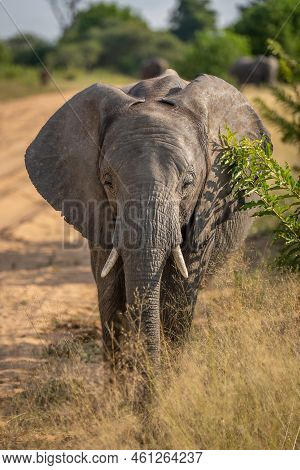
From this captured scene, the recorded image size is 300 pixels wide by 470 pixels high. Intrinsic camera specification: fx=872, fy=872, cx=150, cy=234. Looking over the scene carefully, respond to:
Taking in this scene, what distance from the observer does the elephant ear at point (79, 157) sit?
6016 millimetres

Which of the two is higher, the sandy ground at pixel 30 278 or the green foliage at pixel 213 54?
the sandy ground at pixel 30 278

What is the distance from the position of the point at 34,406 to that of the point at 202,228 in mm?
1662

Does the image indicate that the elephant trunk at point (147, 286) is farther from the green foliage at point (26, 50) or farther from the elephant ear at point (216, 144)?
the green foliage at point (26, 50)

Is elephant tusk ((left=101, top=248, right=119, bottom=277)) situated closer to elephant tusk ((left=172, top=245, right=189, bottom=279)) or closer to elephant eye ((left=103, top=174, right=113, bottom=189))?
elephant tusk ((left=172, top=245, right=189, bottom=279))

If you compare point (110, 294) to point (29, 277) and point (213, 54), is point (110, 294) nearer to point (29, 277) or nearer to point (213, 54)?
point (29, 277)

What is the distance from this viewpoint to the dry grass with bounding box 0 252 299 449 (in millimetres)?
4805

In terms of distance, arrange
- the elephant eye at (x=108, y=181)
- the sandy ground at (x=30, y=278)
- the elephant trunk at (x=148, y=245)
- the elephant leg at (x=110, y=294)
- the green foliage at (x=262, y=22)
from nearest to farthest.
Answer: the elephant trunk at (x=148, y=245), the elephant eye at (x=108, y=181), the elephant leg at (x=110, y=294), the sandy ground at (x=30, y=278), the green foliage at (x=262, y=22)

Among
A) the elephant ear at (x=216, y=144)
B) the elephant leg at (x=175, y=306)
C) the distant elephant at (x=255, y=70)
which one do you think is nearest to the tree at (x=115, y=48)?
the distant elephant at (x=255, y=70)

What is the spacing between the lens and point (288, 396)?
5000 millimetres

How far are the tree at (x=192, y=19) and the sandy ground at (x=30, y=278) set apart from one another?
154 feet

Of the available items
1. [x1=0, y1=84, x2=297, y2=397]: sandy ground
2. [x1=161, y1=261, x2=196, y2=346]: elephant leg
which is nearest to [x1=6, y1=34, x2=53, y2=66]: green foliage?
[x1=0, y1=84, x2=297, y2=397]: sandy ground

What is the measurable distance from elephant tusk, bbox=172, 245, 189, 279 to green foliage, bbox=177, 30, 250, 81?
26439mm
